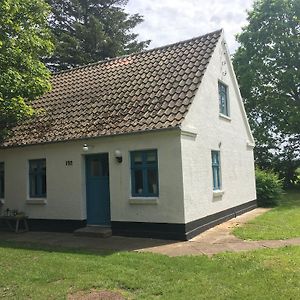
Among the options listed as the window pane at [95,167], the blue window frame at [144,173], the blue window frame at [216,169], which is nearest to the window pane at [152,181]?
the blue window frame at [144,173]

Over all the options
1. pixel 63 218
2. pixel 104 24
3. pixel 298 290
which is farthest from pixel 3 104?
pixel 104 24

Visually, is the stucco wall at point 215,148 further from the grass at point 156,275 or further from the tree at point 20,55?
the tree at point 20,55

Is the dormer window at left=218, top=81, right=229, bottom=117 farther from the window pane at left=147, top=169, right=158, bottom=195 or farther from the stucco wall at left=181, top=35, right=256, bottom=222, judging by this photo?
the window pane at left=147, top=169, right=158, bottom=195

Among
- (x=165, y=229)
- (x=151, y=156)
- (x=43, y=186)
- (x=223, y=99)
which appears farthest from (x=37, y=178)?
(x=223, y=99)

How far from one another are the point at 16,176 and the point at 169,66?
6.94 metres

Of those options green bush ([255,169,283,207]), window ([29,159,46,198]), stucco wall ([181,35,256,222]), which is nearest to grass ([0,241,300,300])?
stucco wall ([181,35,256,222])

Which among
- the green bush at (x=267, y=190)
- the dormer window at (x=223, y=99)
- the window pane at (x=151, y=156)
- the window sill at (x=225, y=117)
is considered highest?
the dormer window at (x=223, y=99)

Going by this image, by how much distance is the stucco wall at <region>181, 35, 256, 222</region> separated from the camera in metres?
12.4

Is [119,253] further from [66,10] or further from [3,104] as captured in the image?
[66,10]

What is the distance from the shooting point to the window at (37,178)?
14594mm

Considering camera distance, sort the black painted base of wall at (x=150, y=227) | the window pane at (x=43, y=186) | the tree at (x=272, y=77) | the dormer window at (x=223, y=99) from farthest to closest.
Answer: the tree at (x=272, y=77), the dormer window at (x=223, y=99), the window pane at (x=43, y=186), the black painted base of wall at (x=150, y=227)

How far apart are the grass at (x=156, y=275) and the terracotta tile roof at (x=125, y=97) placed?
164 inches

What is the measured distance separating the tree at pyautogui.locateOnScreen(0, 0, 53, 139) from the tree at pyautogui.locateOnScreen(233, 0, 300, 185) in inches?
840

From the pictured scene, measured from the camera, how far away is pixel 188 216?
11.9 metres
